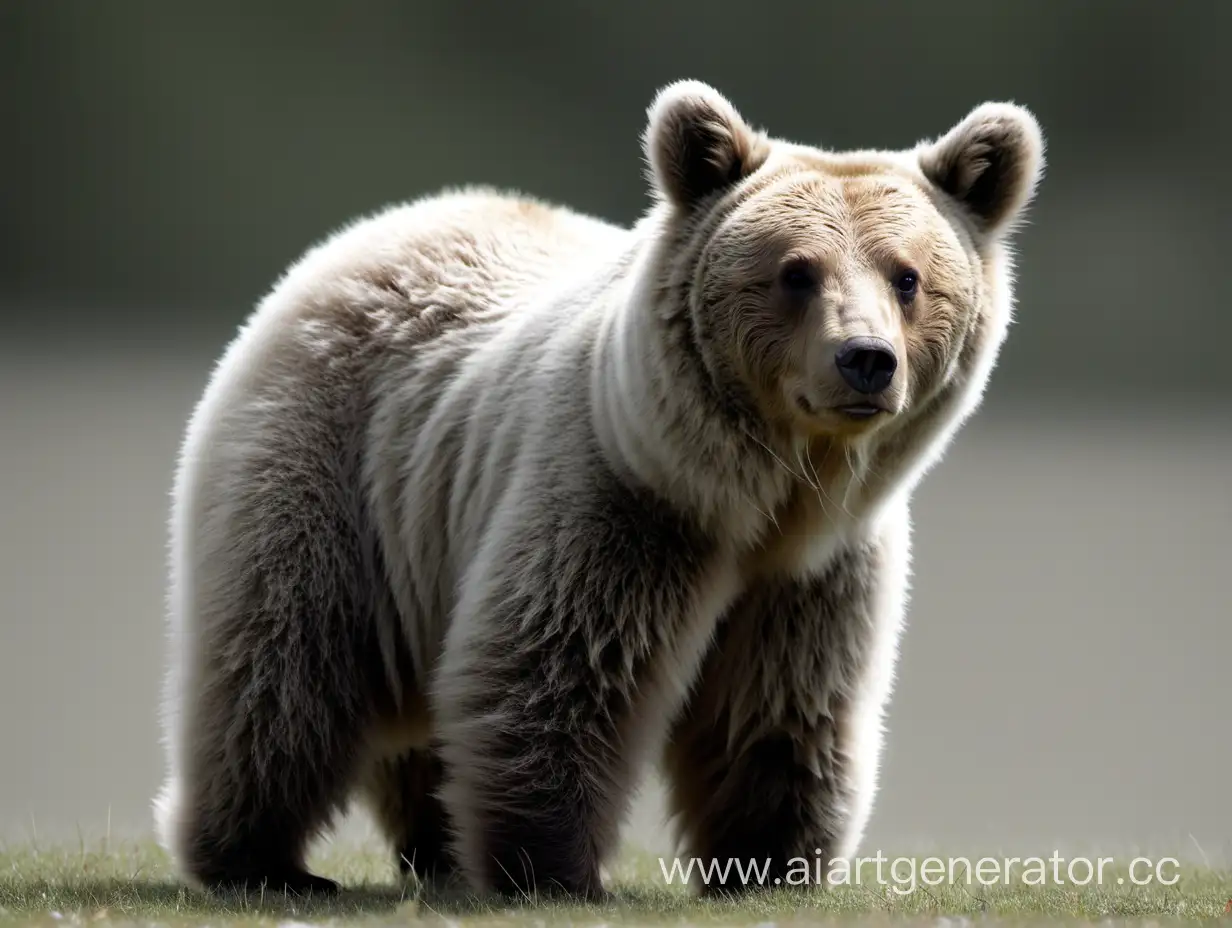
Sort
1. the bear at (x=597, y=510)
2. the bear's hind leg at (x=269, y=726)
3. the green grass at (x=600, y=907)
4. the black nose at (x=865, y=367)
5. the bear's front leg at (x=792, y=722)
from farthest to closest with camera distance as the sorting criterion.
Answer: the bear's hind leg at (x=269, y=726)
the bear's front leg at (x=792, y=722)
the bear at (x=597, y=510)
the black nose at (x=865, y=367)
the green grass at (x=600, y=907)

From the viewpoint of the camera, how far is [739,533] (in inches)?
194

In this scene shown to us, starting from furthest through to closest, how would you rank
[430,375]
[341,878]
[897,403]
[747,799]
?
[341,878]
[430,375]
[747,799]
[897,403]

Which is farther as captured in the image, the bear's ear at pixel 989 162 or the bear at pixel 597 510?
the bear's ear at pixel 989 162

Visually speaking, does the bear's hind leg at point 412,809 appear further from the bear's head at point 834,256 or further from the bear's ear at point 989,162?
the bear's ear at point 989,162

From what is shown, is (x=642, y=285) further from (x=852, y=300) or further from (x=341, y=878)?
(x=341, y=878)

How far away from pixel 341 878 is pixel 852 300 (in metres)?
2.86

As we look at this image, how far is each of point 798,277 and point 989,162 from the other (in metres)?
0.74

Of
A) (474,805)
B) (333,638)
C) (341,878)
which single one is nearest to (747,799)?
(474,805)

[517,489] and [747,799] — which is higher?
[517,489]

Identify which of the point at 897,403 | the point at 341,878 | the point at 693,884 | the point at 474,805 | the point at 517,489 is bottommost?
the point at 341,878

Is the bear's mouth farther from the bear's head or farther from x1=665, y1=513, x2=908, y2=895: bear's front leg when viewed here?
x1=665, y1=513, x2=908, y2=895: bear's front leg

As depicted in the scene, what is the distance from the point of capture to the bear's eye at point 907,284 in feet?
15.5

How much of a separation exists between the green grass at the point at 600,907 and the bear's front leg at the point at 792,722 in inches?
5.9

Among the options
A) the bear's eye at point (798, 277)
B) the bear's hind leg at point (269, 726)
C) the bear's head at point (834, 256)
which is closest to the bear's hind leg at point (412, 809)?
the bear's hind leg at point (269, 726)
